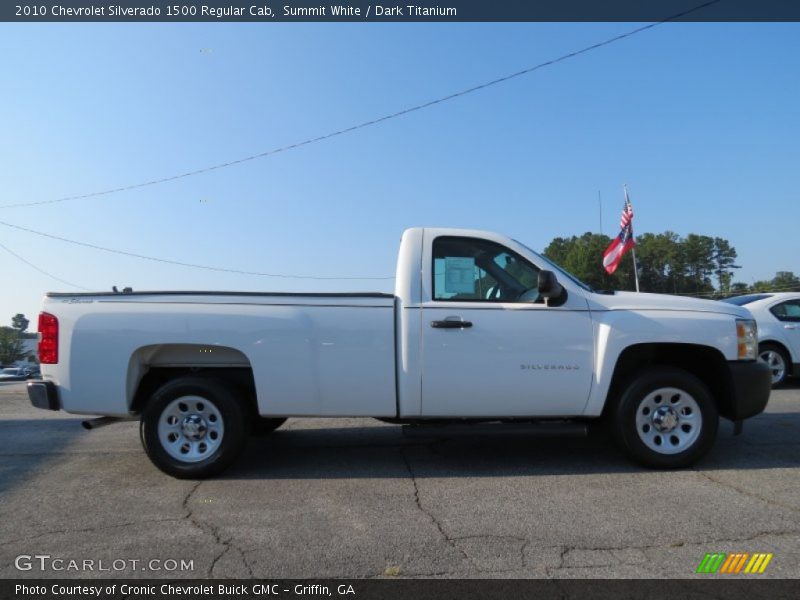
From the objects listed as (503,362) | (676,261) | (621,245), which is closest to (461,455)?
(503,362)

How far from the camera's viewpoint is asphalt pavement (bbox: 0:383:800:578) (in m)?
3.17

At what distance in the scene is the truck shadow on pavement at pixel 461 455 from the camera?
192 inches

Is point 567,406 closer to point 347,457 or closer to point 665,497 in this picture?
point 665,497

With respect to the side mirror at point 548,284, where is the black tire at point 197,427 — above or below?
below

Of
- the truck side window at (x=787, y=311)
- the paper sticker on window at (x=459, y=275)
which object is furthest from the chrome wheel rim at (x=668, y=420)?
the truck side window at (x=787, y=311)

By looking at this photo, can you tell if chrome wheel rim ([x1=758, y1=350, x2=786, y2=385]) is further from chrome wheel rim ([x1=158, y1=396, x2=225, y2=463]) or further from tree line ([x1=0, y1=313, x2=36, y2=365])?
tree line ([x1=0, y1=313, x2=36, y2=365])

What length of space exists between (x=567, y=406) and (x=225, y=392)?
2824mm

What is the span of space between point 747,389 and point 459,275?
2.57 metres

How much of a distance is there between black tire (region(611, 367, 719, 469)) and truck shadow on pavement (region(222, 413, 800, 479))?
22 cm

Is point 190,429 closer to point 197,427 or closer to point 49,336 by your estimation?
point 197,427

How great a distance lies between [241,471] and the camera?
497 cm
